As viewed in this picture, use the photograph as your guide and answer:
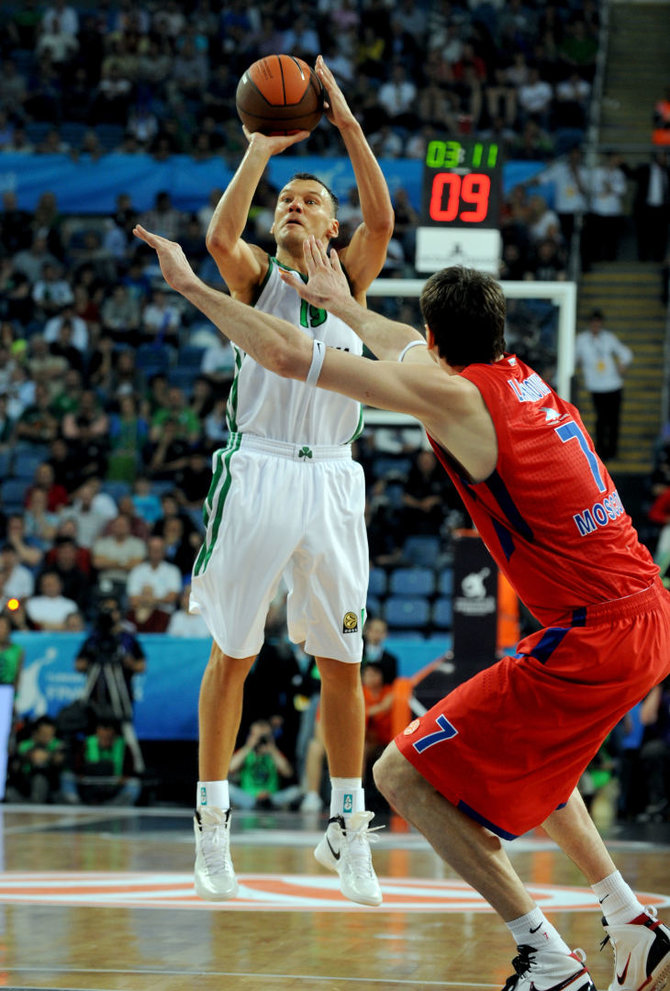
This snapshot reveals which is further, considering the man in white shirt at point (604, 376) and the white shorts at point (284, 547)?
the man in white shirt at point (604, 376)

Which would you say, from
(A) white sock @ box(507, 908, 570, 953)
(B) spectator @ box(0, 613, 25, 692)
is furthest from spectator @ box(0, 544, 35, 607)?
(A) white sock @ box(507, 908, 570, 953)

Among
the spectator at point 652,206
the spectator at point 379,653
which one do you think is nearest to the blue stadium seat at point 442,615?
the spectator at point 379,653

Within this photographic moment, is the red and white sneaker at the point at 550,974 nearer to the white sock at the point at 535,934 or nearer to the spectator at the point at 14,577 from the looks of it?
the white sock at the point at 535,934

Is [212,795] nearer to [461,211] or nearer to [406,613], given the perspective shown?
[461,211]

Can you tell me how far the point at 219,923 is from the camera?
5.55 m

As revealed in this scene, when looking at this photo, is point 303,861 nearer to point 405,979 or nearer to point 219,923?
point 219,923

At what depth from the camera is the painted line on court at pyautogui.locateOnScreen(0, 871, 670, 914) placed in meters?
5.98

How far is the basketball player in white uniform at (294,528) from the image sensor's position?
5.31 meters

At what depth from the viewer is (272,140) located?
205 inches

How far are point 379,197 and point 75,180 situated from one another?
12868 mm

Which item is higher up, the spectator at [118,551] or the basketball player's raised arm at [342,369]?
the basketball player's raised arm at [342,369]

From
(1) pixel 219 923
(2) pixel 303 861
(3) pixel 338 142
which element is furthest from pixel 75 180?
(1) pixel 219 923

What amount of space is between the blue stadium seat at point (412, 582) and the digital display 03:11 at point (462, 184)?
472 centimetres

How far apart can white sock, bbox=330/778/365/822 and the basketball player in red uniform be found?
1.32 metres
